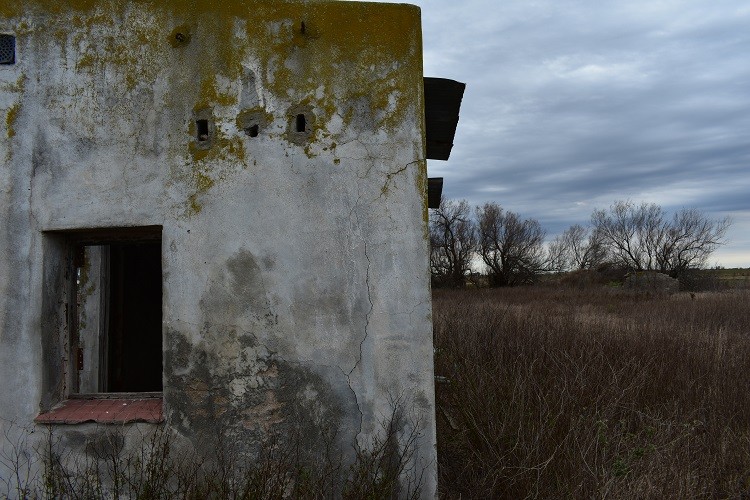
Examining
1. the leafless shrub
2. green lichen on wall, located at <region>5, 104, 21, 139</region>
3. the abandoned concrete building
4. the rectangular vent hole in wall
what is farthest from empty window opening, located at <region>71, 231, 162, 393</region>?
the rectangular vent hole in wall

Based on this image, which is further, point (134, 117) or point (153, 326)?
point (153, 326)

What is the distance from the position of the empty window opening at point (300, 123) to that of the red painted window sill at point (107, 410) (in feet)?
6.25

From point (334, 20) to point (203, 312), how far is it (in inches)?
77.0

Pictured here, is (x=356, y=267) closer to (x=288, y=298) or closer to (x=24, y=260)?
(x=288, y=298)

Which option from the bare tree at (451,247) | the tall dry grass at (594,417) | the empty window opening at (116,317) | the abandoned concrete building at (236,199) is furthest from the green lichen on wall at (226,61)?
the bare tree at (451,247)

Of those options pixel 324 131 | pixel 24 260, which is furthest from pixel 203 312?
pixel 324 131

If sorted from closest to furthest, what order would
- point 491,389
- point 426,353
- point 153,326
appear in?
point 426,353 < point 491,389 < point 153,326

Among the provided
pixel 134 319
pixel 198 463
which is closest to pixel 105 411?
pixel 198 463

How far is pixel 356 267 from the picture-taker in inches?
131

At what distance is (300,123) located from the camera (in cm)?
338

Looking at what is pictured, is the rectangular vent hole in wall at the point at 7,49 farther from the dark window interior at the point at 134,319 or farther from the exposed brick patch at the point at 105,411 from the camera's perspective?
the exposed brick patch at the point at 105,411

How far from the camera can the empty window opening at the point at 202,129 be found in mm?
3342

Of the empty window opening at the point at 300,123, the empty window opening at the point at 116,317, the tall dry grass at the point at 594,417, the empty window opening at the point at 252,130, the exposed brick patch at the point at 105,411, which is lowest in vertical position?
the tall dry grass at the point at 594,417

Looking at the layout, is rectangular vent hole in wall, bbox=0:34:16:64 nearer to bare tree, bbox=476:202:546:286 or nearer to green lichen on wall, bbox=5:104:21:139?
green lichen on wall, bbox=5:104:21:139
